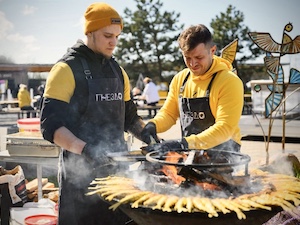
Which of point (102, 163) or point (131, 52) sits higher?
point (131, 52)

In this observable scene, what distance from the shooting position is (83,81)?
2248mm

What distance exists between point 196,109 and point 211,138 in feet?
1.19

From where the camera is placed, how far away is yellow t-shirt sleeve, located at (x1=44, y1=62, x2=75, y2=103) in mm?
2125

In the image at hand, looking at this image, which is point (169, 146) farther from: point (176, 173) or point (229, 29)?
point (229, 29)

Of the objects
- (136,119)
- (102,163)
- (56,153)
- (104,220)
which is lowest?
(104,220)

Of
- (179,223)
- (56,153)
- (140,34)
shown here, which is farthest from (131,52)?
A: (179,223)

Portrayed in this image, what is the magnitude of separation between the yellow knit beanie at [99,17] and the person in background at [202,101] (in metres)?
0.45

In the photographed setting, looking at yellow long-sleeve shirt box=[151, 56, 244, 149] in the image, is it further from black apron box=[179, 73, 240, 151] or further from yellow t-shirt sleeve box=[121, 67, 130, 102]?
yellow t-shirt sleeve box=[121, 67, 130, 102]

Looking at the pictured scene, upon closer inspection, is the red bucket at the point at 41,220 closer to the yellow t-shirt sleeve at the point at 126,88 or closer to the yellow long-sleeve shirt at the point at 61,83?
the yellow t-shirt sleeve at the point at 126,88

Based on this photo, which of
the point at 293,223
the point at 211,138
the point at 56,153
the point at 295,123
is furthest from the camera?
the point at 295,123

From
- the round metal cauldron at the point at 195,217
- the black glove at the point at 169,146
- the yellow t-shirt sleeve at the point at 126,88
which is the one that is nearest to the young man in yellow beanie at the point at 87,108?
the yellow t-shirt sleeve at the point at 126,88

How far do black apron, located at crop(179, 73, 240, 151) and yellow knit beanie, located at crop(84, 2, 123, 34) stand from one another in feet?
2.29

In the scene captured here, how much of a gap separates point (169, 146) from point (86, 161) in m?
0.54

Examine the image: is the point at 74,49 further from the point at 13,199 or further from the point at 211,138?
the point at 13,199
